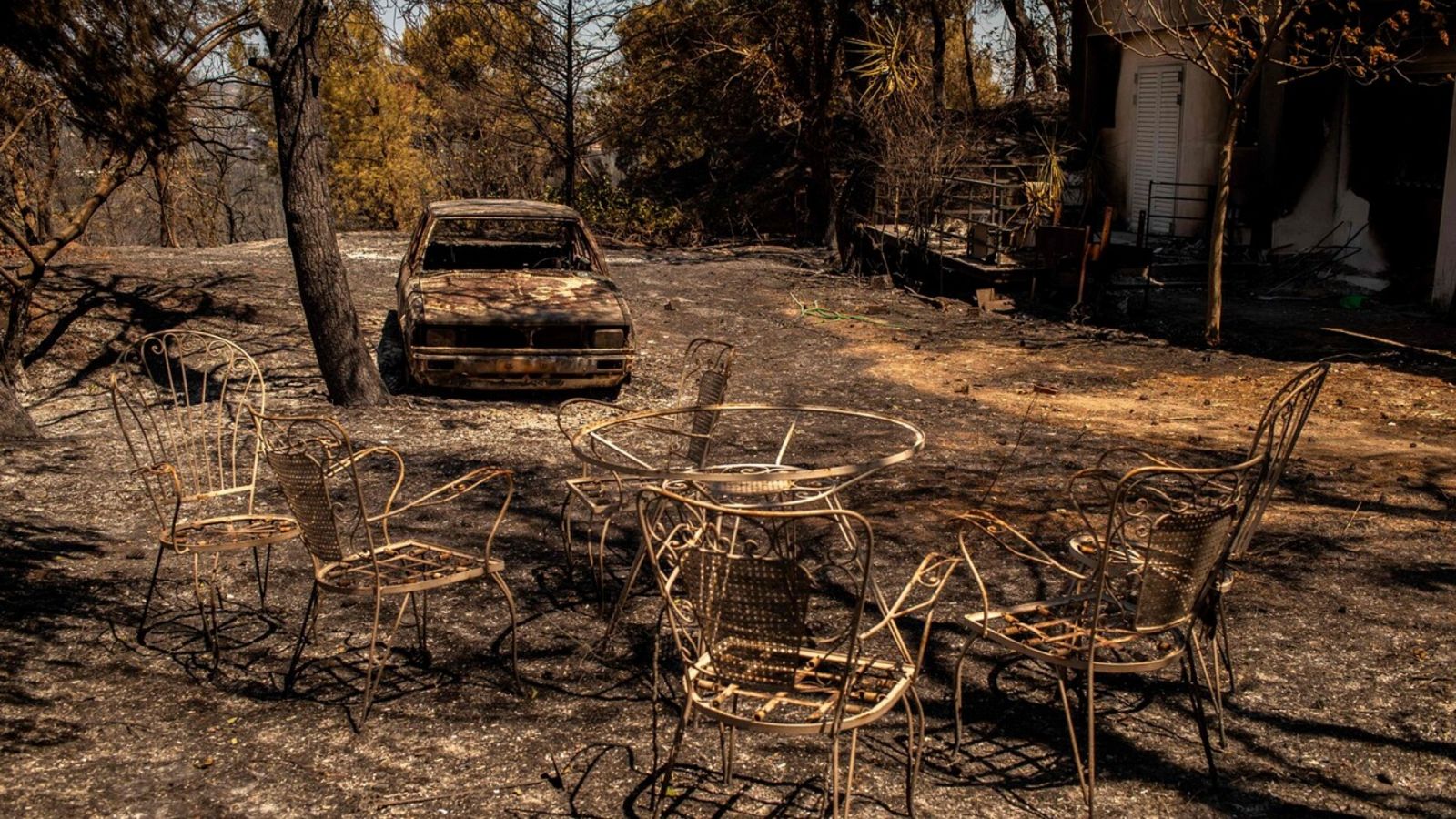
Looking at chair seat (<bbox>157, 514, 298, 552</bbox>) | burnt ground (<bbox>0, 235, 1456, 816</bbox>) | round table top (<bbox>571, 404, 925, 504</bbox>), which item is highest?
chair seat (<bbox>157, 514, 298, 552</bbox>)

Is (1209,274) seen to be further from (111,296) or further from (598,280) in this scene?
(111,296)

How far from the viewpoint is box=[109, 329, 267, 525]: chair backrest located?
6.82 metres

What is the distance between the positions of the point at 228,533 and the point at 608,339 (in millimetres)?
4509

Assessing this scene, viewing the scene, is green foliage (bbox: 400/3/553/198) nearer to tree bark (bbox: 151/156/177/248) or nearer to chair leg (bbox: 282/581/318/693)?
tree bark (bbox: 151/156/177/248)

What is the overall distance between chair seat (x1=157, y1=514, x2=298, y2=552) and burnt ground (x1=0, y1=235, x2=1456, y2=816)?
0.40 m

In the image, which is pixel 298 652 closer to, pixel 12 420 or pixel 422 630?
pixel 422 630

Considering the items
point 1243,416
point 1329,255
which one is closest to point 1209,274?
point 1243,416

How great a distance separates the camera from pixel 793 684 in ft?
11.4

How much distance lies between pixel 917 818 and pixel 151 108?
7182 millimetres

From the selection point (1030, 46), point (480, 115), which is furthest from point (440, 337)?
point (1030, 46)

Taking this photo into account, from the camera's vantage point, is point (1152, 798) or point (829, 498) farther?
point (829, 498)

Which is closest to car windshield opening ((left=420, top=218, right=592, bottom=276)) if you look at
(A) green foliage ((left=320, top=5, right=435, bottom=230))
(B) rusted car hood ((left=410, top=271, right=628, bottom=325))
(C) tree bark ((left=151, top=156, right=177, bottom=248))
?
(B) rusted car hood ((left=410, top=271, right=628, bottom=325))

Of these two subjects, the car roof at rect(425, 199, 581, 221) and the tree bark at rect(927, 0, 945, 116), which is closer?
the car roof at rect(425, 199, 581, 221)

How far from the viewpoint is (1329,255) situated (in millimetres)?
16078
